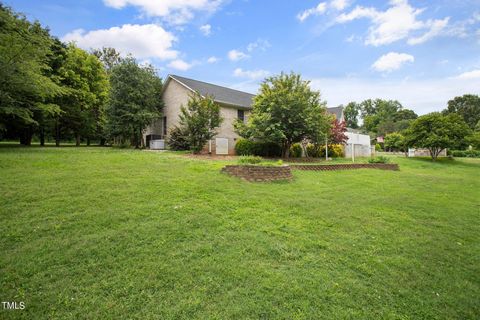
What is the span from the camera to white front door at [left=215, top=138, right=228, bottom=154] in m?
18.5

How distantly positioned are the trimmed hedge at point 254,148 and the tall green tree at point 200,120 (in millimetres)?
3506

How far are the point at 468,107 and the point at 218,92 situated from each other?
218ft

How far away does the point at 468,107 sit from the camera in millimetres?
54375

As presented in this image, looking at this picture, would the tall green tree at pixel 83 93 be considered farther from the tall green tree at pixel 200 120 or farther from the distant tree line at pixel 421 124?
the distant tree line at pixel 421 124

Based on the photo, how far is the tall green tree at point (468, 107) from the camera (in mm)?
53188

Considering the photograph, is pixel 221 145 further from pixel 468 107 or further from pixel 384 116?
pixel 384 116

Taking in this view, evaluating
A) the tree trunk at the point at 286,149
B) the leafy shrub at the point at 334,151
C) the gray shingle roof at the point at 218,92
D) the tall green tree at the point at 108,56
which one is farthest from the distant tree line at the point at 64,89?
the leafy shrub at the point at 334,151

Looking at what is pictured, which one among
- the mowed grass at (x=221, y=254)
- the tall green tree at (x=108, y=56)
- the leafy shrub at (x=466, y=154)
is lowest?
the mowed grass at (x=221, y=254)

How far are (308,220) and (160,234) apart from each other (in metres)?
2.98

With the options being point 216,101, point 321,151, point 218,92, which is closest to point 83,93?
point 218,92

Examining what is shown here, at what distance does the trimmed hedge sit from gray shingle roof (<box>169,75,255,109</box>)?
377cm

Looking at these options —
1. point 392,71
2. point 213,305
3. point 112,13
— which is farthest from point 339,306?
point 392,71

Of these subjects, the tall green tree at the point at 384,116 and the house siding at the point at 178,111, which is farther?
the tall green tree at the point at 384,116

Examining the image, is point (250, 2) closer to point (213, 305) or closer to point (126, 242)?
point (126, 242)
